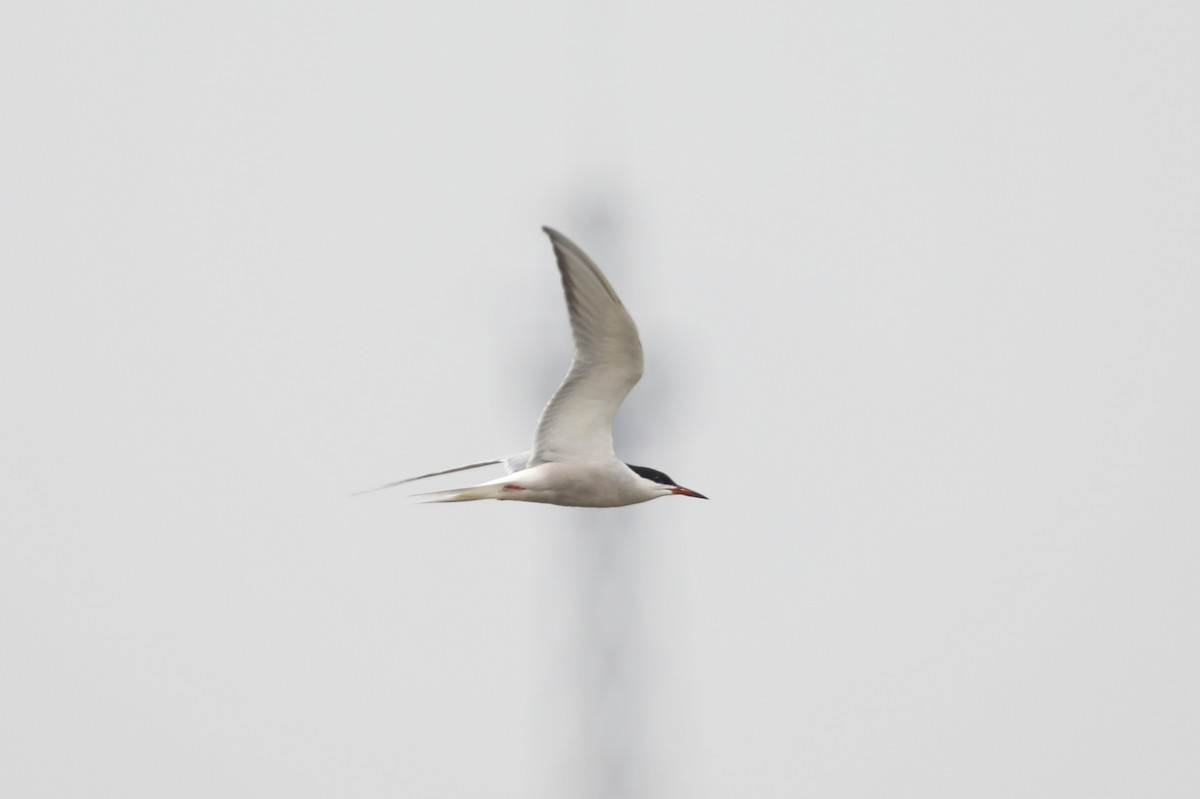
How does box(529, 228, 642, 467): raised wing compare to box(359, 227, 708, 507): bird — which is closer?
box(529, 228, 642, 467): raised wing

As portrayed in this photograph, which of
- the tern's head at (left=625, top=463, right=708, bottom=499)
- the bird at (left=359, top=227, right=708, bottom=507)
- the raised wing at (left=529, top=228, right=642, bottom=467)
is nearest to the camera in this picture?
the raised wing at (left=529, top=228, right=642, bottom=467)

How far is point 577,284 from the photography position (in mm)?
9180

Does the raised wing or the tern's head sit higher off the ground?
the raised wing

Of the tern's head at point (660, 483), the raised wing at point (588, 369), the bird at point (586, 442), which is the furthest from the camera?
the tern's head at point (660, 483)

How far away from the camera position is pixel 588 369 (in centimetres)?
973

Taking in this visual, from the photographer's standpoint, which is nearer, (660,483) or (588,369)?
(588,369)

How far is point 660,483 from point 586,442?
0.59m

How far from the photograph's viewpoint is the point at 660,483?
1052 centimetres

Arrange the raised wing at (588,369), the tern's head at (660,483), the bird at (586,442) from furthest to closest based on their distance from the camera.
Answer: the tern's head at (660,483) < the bird at (586,442) < the raised wing at (588,369)

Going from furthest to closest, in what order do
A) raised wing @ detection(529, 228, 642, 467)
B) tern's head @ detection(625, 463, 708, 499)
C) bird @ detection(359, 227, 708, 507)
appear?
tern's head @ detection(625, 463, 708, 499) < bird @ detection(359, 227, 708, 507) < raised wing @ detection(529, 228, 642, 467)

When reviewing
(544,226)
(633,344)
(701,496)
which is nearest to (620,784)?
(701,496)

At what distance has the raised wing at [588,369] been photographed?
29.8 feet

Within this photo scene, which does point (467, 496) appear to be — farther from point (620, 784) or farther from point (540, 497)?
point (620, 784)

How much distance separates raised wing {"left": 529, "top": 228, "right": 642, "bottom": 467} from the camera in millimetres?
9086
